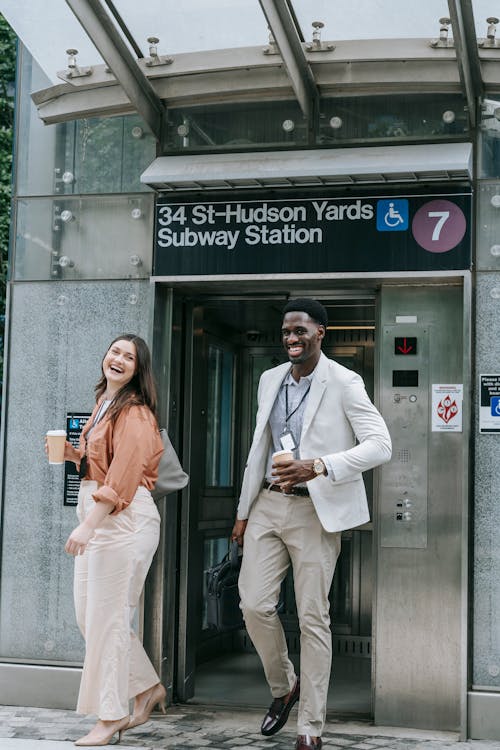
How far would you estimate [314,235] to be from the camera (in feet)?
20.5

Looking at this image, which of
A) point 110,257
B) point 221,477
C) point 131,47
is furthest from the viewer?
point 221,477

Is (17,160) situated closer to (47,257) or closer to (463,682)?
(47,257)

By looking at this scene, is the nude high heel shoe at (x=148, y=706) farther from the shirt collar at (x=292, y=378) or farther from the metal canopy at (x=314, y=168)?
the metal canopy at (x=314, y=168)

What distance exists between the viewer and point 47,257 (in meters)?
6.72

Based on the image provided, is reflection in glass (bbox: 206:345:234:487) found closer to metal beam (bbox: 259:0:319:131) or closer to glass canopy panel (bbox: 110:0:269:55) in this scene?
metal beam (bbox: 259:0:319:131)

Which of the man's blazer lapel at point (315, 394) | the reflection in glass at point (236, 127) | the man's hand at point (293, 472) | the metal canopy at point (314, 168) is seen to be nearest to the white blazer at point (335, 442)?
the man's blazer lapel at point (315, 394)

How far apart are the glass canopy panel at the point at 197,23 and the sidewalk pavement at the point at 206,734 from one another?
149 inches

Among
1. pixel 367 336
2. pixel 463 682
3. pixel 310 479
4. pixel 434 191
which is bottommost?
pixel 463 682

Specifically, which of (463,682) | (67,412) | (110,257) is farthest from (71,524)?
(463,682)

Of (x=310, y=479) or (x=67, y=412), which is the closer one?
(x=310, y=479)

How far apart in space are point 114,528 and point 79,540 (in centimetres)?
Answer: 31

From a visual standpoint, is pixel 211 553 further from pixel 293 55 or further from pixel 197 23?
pixel 197 23

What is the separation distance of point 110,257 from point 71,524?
163 cm

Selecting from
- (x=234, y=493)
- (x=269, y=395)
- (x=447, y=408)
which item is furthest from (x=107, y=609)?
(x=234, y=493)
